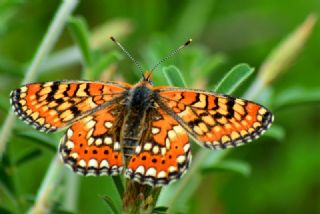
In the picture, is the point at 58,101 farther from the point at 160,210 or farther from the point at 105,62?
the point at 160,210

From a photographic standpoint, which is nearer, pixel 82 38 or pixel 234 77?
pixel 234 77

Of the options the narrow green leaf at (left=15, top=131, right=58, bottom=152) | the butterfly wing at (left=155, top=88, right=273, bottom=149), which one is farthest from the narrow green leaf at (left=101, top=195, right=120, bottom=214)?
the narrow green leaf at (left=15, top=131, right=58, bottom=152)

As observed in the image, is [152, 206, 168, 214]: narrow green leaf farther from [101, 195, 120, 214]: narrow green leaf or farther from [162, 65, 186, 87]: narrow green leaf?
[162, 65, 186, 87]: narrow green leaf

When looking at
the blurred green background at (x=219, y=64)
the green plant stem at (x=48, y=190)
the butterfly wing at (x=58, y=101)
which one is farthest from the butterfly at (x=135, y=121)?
the blurred green background at (x=219, y=64)

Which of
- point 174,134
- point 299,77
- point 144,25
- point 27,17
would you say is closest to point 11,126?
point 174,134

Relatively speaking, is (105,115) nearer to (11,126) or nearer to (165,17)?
(11,126)

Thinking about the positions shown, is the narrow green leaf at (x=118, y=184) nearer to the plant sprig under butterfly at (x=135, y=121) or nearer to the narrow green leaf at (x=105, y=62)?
the plant sprig under butterfly at (x=135, y=121)

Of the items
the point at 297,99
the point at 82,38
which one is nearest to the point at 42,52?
the point at 82,38
